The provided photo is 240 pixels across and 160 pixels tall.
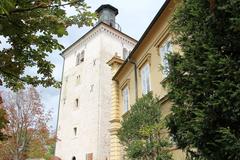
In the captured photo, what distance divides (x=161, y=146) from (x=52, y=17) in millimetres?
7541

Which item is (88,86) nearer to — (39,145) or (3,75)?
(39,145)

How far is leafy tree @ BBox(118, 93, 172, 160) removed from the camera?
10156mm

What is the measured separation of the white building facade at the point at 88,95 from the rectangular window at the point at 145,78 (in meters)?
13.9

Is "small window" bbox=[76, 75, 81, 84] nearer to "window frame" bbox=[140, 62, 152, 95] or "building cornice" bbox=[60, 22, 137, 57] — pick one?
"building cornice" bbox=[60, 22, 137, 57]

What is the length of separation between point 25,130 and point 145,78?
11.6 m

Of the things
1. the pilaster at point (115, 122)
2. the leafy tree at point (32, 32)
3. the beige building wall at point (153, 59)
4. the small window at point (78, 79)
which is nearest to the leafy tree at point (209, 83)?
the leafy tree at point (32, 32)

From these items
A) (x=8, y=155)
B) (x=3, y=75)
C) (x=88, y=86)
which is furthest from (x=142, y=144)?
(x=88, y=86)

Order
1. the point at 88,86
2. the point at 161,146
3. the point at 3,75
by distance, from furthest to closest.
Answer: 1. the point at 88,86
2. the point at 161,146
3. the point at 3,75

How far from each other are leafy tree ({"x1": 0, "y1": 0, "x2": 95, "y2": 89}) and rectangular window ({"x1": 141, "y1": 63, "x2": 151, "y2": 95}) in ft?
35.6

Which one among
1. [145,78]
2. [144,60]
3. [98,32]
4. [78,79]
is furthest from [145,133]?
[98,32]

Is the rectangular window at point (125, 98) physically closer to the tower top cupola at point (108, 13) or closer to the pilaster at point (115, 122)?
the pilaster at point (115, 122)

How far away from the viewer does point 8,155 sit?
21.5 m

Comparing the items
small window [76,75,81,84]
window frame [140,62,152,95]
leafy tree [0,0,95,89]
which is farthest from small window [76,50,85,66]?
leafy tree [0,0,95,89]

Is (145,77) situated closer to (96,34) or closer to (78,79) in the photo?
(78,79)
